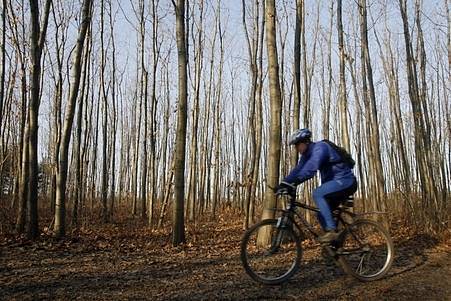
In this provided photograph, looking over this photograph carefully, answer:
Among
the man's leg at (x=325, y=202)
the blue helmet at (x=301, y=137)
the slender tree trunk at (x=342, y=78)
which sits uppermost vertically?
the slender tree trunk at (x=342, y=78)

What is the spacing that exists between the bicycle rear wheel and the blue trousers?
27 cm

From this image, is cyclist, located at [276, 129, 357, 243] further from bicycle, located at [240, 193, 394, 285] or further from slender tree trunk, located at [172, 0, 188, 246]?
slender tree trunk, located at [172, 0, 188, 246]

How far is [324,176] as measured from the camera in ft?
16.4

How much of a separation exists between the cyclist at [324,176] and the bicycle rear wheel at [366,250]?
0.28 m

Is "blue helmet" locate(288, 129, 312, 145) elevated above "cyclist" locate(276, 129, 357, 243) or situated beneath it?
elevated above

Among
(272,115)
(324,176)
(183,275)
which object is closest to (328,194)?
(324,176)

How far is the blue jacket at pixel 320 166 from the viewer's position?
476 centimetres

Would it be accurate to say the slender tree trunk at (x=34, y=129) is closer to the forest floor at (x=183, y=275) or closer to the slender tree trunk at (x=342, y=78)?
the forest floor at (x=183, y=275)

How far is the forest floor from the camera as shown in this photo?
427 centimetres

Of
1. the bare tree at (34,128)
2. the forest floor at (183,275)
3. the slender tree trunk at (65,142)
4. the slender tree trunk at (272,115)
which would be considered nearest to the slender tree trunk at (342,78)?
the slender tree trunk at (272,115)

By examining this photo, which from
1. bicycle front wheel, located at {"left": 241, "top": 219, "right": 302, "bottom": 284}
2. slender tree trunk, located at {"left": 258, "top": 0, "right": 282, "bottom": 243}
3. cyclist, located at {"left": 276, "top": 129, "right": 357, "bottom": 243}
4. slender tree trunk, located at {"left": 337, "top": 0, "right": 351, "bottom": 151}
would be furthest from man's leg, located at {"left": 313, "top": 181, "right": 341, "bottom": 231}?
slender tree trunk, located at {"left": 337, "top": 0, "right": 351, "bottom": 151}

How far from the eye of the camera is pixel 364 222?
5113 millimetres

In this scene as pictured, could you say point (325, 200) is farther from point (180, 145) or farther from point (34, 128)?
point (34, 128)

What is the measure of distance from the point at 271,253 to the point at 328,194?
3.44 ft
